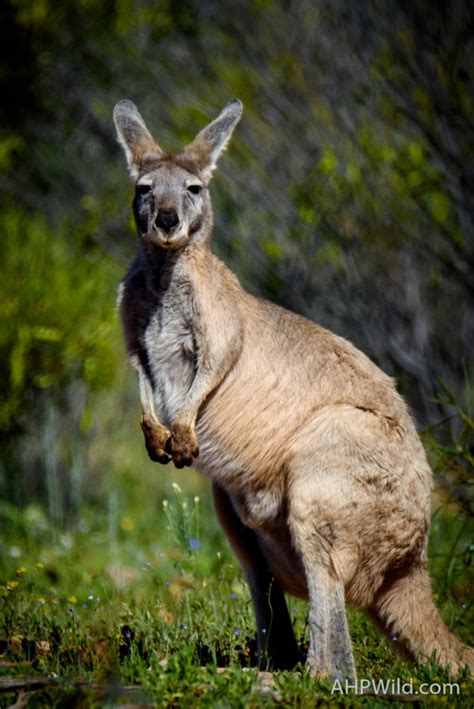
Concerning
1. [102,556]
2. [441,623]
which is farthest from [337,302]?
[441,623]

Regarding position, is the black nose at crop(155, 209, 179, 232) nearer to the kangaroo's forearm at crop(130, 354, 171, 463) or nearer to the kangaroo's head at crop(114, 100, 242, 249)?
the kangaroo's head at crop(114, 100, 242, 249)

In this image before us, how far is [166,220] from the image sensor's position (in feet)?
14.9

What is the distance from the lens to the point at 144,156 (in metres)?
4.95

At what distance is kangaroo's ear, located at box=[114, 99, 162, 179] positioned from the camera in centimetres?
500

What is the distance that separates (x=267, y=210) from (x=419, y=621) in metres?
4.24

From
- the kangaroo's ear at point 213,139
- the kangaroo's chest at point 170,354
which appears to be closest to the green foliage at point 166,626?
the kangaroo's chest at point 170,354

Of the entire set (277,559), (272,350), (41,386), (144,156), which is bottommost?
(41,386)

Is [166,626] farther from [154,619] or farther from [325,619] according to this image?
[325,619]

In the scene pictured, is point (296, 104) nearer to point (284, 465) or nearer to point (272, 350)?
point (272, 350)

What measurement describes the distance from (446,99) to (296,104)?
140 cm

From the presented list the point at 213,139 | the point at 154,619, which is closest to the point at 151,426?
the point at 154,619

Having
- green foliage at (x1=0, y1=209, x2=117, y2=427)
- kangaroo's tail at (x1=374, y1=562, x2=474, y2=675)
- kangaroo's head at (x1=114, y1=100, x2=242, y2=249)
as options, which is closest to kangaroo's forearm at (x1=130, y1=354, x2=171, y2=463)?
kangaroo's head at (x1=114, y1=100, x2=242, y2=249)

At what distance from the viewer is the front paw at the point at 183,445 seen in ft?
14.8

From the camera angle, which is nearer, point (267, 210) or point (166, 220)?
point (166, 220)
